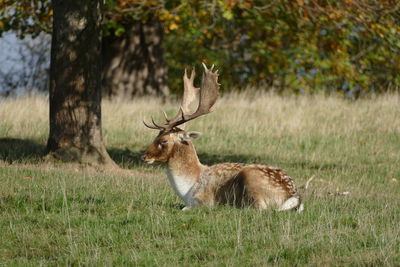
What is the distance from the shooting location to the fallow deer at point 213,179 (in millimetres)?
8359

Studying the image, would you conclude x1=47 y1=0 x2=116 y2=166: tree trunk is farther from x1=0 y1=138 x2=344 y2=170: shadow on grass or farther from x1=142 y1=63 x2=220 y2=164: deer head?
x1=142 y1=63 x2=220 y2=164: deer head

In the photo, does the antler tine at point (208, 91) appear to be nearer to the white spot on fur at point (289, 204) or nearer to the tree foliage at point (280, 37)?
the white spot on fur at point (289, 204)

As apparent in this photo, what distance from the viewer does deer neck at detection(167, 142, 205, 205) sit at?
8.80m

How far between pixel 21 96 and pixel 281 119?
676cm

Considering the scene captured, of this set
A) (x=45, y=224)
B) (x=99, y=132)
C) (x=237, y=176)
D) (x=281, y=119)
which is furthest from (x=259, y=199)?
(x=281, y=119)

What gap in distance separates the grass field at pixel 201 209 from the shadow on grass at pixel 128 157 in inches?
0.9

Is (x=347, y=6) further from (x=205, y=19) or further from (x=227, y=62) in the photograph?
(x=227, y=62)

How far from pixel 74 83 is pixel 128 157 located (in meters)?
2.42

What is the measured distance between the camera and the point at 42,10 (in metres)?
19.0

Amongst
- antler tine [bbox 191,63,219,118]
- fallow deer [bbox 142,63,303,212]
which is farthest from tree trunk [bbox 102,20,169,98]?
fallow deer [bbox 142,63,303,212]

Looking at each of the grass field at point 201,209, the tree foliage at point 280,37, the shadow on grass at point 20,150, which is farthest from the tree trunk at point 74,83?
the tree foliage at point 280,37

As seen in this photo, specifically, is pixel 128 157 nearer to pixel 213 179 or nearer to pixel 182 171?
pixel 182 171

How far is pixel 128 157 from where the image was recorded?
14820 millimetres

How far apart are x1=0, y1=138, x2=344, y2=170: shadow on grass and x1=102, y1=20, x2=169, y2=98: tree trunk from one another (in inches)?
233
